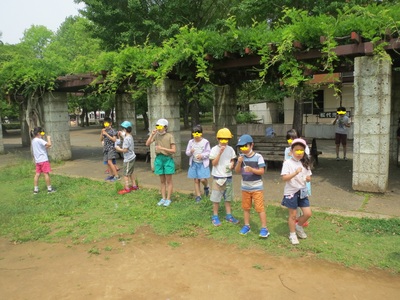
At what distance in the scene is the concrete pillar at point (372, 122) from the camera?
672 cm

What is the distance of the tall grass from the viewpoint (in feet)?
14.8

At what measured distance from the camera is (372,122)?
22.6 feet

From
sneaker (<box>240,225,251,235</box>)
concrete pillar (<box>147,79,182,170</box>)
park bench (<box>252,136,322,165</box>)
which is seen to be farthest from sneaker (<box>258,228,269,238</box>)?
concrete pillar (<box>147,79,182,170</box>)

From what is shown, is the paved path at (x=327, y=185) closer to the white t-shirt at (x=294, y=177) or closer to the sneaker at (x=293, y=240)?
the sneaker at (x=293, y=240)

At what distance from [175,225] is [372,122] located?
446 centimetres

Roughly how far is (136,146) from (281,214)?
7.59 meters

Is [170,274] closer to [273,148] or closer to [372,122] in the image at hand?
[372,122]

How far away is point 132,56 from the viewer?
9.23 m

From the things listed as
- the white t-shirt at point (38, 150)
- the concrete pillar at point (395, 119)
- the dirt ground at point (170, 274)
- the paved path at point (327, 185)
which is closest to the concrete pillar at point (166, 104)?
the paved path at point (327, 185)

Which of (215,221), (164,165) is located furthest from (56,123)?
(215,221)

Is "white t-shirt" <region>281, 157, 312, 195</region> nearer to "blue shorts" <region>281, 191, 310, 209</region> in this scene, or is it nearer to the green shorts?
"blue shorts" <region>281, 191, 310, 209</region>

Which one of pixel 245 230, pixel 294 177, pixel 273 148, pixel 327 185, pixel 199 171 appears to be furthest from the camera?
pixel 273 148

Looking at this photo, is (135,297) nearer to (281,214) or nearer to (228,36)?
(281,214)

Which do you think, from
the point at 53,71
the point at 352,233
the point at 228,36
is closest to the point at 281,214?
the point at 352,233
